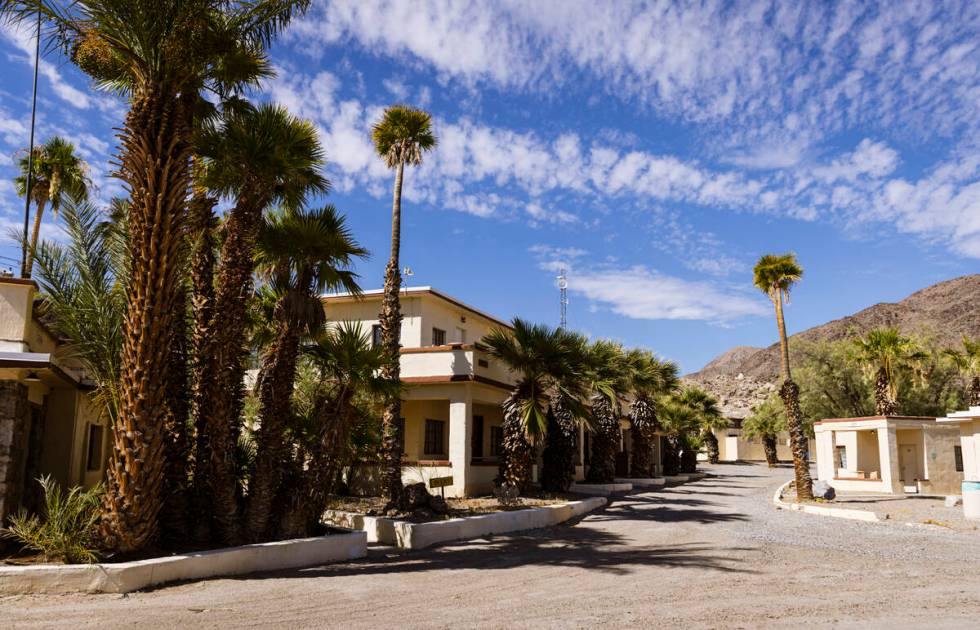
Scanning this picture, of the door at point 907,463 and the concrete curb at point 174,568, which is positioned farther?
the door at point 907,463

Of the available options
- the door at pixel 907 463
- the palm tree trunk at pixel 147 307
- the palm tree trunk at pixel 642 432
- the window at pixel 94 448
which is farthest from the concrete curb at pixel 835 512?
the window at pixel 94 448

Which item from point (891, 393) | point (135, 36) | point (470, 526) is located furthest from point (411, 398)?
point (891, 393)

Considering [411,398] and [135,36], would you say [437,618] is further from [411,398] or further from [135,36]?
[411,398]

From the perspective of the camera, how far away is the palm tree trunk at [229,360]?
427 inches

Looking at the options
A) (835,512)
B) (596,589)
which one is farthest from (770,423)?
(596,589)

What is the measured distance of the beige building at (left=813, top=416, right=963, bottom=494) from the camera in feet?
98.6

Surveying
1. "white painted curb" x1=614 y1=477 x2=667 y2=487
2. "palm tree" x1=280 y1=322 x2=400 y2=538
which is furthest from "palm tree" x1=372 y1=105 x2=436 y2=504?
"white painted curb" x1=614 y1=477 x2=667 y2=487

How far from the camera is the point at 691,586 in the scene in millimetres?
9766

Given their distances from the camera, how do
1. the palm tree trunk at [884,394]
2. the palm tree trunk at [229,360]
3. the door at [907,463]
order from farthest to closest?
the door at [907,463] < the palm tree trunk at [884,394] < the palm tree trunk at [229,360]

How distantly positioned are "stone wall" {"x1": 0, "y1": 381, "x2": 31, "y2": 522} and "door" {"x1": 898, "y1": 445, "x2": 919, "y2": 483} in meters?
35.3

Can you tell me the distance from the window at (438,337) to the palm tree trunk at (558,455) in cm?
490

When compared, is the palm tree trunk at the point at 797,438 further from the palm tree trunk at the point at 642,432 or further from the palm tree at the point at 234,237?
the palm tree at the point at 234,237

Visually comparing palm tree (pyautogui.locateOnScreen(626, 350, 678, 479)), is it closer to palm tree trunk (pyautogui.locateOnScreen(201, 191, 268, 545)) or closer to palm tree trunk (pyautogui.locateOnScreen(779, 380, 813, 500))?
palm tree trunk (pyautogui.locateOnScreen(779, 380, 813, 500))

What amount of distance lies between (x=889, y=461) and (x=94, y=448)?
3036 centimetres
